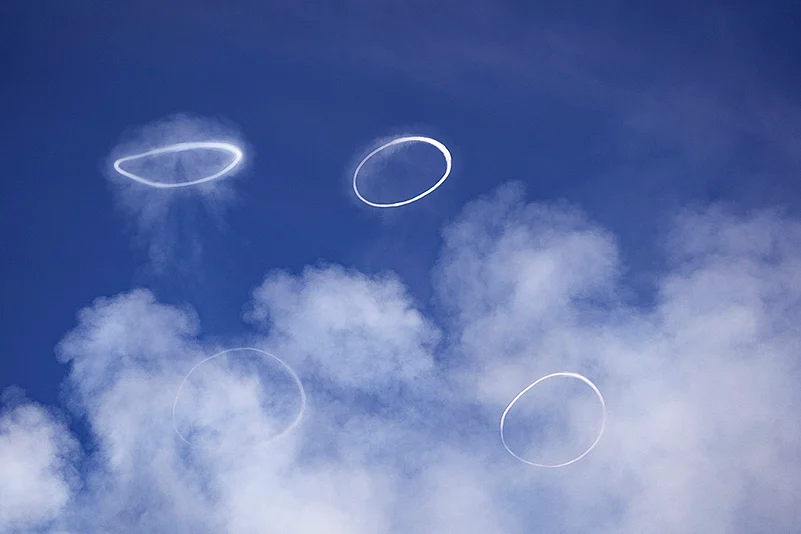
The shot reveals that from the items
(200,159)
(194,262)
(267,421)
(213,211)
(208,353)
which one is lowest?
(267,421)

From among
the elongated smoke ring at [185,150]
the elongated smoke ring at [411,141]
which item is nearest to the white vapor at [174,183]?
the elongated smoke ring at [185,150]

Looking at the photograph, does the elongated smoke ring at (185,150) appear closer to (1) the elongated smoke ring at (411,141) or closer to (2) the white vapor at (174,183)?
(2) the white vapor at (174,183)

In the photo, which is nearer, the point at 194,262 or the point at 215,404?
the point at 194,262

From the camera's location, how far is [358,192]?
794 inches

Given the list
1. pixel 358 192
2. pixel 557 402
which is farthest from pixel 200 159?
pixel 557 402

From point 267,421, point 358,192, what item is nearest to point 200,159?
point 358,192

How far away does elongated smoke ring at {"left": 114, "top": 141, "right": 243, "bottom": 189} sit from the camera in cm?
2019

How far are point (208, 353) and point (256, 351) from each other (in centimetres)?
146

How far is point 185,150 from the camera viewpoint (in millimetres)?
20391

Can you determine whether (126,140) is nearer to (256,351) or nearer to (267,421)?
(256,351)

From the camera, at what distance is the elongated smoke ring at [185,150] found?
795 inches

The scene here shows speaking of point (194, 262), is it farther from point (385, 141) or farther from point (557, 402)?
point (557, 402)

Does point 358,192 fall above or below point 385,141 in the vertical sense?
below

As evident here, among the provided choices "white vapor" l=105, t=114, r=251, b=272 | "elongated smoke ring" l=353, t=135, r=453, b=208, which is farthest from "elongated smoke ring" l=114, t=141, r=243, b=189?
"elongated smoke ring" l=353, t=135, r=453, b=208
